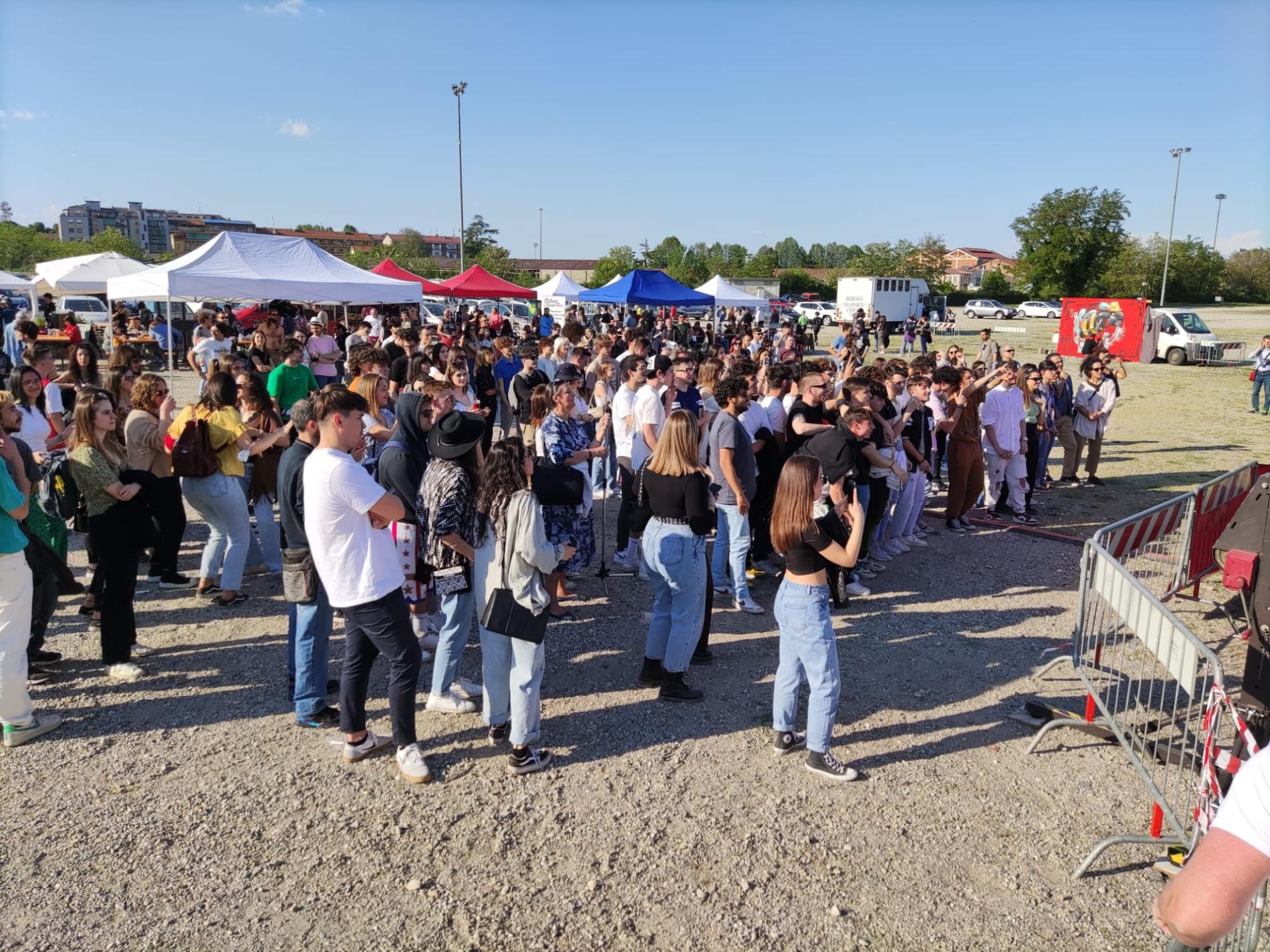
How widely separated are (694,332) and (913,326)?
1341cm

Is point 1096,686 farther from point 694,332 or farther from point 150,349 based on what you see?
point 694,332

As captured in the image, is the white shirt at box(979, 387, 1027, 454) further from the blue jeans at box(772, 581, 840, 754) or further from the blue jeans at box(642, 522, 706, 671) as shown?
the blue jeans at box(772, 581, 840, 754)

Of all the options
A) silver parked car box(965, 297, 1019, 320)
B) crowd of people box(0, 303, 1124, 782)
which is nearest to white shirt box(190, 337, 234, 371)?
crowd of people box(0, 303, 1124, 782)

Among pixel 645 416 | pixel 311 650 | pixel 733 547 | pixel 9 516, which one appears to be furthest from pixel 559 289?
pixel 9 516

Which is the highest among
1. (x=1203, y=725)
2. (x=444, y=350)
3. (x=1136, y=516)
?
(x=444, y=350)

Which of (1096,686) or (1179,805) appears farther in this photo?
(1096,686)

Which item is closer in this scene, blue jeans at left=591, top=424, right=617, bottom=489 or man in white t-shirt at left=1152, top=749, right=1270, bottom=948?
man in white t-shirt at left=1152, top=749, right=1270, bottom=948

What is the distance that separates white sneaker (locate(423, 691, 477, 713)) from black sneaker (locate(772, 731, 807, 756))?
68.4 inches

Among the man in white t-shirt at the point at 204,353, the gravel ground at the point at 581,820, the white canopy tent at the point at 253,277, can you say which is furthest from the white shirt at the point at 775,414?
the man in white t-shirt at the point at 204,353

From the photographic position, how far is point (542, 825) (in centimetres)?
366

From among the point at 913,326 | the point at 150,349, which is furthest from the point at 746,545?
the point at 913,326

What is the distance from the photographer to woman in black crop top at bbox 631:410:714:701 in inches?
177

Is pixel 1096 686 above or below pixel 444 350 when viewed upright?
below

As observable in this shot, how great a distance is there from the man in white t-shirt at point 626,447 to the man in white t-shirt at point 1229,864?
5545 mm
